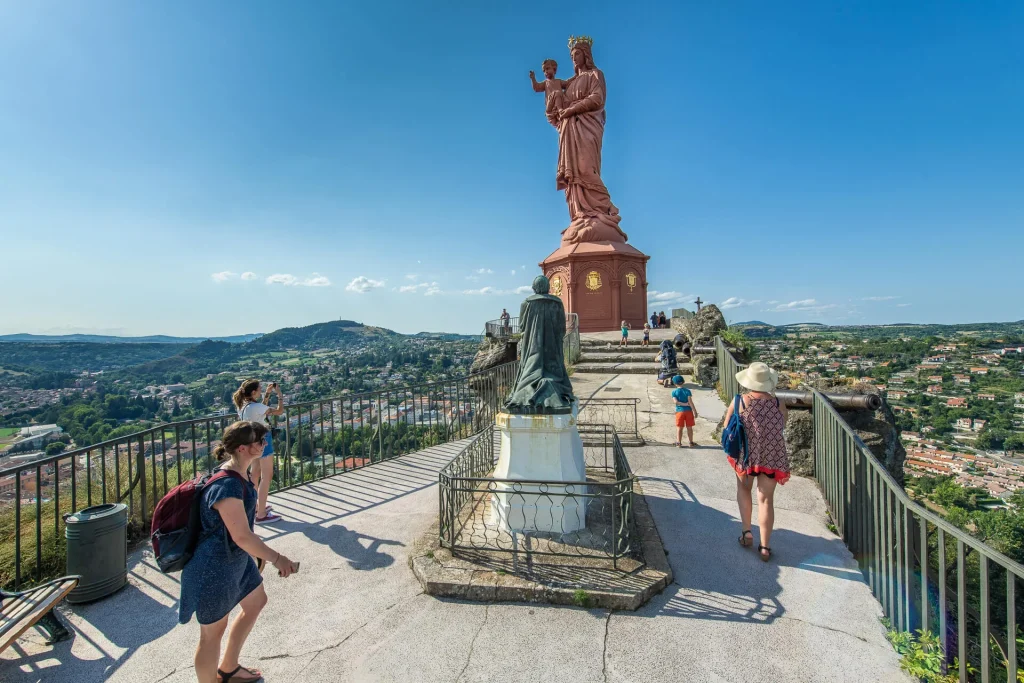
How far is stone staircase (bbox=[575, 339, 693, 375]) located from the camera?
14586mm

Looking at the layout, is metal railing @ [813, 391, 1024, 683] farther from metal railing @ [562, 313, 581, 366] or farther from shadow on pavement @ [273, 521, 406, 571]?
metal railing @ [562, 313, 581, 366]

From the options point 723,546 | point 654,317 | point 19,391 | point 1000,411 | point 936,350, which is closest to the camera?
point 723,546

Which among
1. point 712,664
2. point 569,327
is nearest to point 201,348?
point 569,327

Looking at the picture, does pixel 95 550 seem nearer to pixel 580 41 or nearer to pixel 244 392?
pixel 244 392

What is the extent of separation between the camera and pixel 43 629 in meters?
3.14

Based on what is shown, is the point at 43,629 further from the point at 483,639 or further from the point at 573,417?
the point at 573,417

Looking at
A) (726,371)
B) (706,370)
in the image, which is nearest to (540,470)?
(726,371)

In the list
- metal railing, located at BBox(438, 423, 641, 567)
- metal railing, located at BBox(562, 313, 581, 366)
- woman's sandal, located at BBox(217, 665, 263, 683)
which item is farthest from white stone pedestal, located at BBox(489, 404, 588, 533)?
metal railing, located at BBox(562, 313, 581, 366)

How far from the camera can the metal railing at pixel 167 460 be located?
3.81 m

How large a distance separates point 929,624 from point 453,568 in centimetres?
319

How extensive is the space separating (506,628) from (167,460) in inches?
214

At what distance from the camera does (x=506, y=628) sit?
122 inches

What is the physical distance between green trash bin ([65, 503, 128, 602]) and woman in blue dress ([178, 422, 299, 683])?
190cm

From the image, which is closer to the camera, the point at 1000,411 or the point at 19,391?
the point at 1000,411
